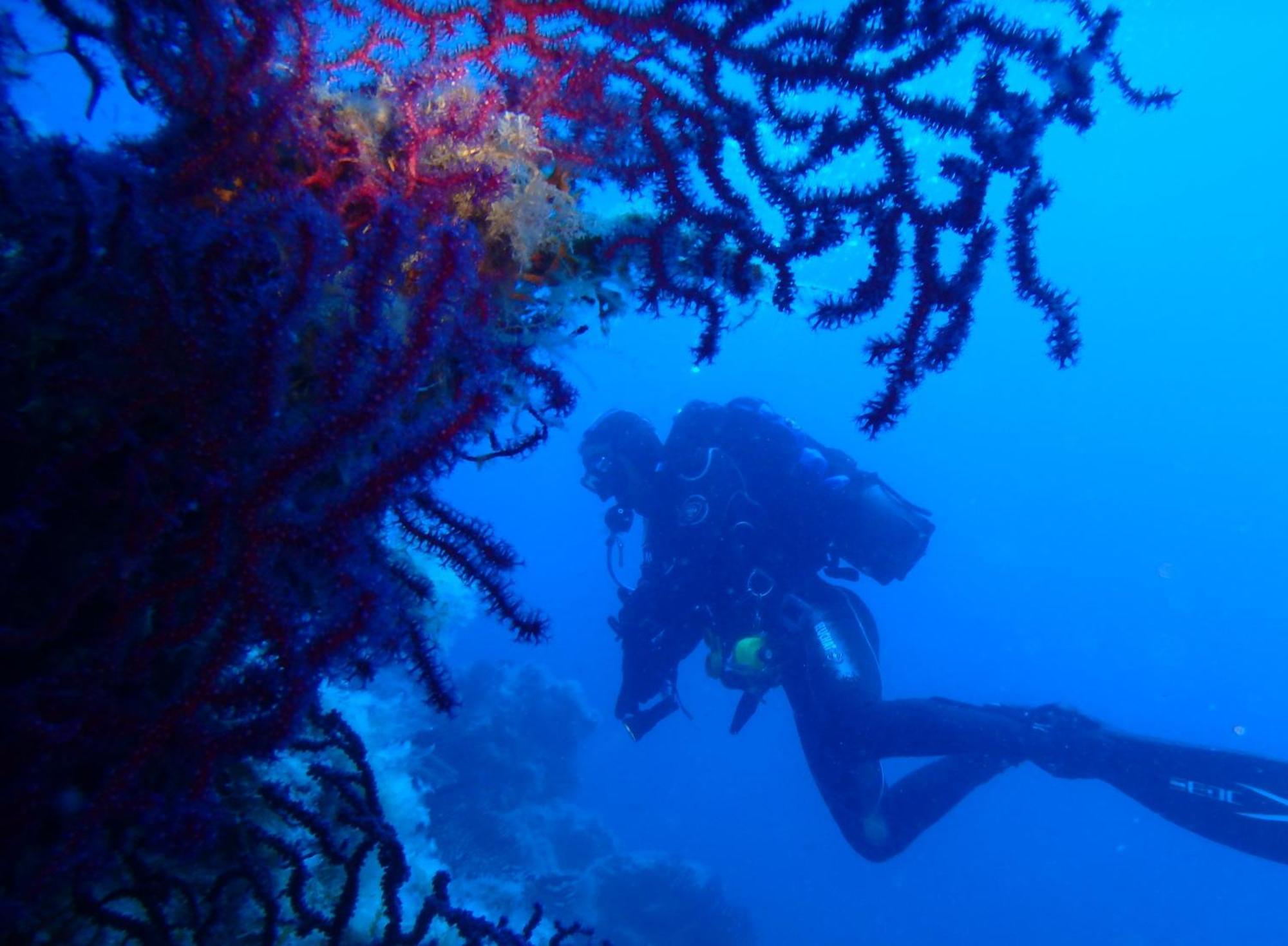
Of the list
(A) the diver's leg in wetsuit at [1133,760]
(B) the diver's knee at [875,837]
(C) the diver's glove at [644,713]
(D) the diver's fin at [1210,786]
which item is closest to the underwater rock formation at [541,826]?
(C) the diver's glove at [644,713]

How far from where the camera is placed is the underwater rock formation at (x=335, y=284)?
1758 mm

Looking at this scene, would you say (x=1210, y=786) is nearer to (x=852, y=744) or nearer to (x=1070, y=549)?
(x=852, y=744)

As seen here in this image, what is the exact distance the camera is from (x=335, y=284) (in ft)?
8.12

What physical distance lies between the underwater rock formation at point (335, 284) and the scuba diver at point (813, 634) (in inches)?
217

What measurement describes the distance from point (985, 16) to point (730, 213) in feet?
4.10

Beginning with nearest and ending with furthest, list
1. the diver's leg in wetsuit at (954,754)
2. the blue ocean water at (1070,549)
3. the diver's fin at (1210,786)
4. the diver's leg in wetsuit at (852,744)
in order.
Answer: the diver's fin at (1210,786) < the diver's leg in wetsuit at (954,754) < the diver's leg in wetsuit at (852,744) < the blue ocean water at (1070,549)

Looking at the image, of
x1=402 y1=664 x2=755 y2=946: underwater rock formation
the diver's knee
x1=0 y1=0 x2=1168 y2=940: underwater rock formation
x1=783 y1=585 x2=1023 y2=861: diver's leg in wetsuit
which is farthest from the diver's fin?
x1=402 y1=664 x2=755 y2=946: underwater rock formation

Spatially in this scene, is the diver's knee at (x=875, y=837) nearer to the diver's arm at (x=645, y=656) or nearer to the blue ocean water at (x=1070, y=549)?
the diver's arm at (x=645, y=656)

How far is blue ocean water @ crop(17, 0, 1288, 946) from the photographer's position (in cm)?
4488

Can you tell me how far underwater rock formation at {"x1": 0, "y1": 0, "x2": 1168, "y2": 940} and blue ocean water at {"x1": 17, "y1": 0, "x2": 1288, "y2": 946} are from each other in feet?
65.4

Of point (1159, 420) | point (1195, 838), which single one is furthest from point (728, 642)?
point (1159, 420)

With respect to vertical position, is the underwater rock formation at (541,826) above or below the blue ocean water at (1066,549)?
below

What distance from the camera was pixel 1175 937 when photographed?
43188 mm

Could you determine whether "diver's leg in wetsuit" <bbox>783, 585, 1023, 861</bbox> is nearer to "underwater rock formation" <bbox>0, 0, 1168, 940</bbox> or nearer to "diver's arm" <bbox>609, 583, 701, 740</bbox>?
"diver's arm" <bbox>609, 583, 701, 740</bbox>
